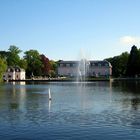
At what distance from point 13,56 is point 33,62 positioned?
1264cm

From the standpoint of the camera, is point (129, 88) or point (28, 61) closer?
point (129, 88)

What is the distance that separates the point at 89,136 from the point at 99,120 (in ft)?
21.5

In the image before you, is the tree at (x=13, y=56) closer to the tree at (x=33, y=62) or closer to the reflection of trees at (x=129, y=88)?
the tree at (x=33, y=62)

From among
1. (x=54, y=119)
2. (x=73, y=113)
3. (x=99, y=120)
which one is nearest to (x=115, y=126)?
(x=99, y=120)

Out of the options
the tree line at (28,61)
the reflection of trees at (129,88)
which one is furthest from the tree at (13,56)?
the reflection of trees at (129,88)

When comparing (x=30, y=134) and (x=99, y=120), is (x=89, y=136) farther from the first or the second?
(x=99, y=120)

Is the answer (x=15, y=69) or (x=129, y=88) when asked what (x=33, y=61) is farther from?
(x=129, y=88)

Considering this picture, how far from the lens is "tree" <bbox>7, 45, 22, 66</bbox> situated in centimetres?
17938

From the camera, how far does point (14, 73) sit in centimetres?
17825

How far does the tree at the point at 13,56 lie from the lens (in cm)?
17938

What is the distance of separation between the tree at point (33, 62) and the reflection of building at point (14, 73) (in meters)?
8.65

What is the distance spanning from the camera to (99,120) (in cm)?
3020

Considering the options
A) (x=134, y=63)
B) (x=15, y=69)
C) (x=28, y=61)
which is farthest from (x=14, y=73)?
(x=134, y=63)

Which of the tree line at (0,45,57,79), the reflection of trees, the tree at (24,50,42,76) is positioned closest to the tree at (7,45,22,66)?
the tree line at (0,45,57,79)
